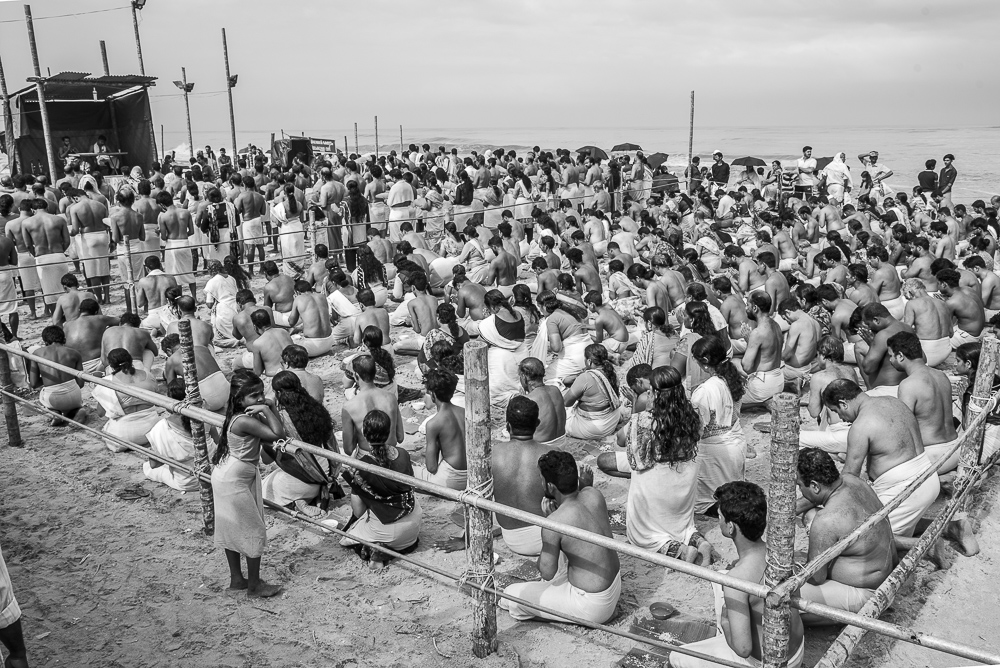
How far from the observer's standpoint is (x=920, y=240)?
35.8 feet

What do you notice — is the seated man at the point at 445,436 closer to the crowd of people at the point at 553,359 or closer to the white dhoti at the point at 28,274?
the crowd of people at the point at 553,359

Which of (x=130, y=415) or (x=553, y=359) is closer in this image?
(x=130, y=415)

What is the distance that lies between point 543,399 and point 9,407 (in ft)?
16.3

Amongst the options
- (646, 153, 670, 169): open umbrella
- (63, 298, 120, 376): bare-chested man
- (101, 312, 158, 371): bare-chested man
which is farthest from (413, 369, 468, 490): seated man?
(646, 153, 670, 169): open umbrella

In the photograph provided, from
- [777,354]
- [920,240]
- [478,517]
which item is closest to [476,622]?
[478,517]

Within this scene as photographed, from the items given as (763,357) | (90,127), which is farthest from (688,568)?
(90,127)

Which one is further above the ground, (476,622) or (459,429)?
(459,429)

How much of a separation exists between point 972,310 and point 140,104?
24112 mm

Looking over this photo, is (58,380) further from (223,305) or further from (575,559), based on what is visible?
(575,559)

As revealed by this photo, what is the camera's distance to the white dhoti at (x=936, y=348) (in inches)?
337

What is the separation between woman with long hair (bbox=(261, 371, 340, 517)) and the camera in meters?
5.81

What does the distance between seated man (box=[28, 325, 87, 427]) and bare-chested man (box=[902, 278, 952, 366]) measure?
27.7ft

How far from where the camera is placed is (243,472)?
16.1 feet

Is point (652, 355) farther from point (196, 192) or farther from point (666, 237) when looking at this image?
point (196, 192)
